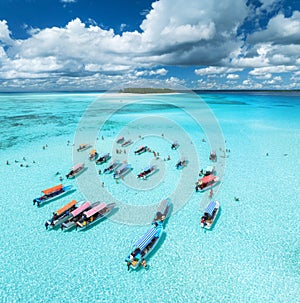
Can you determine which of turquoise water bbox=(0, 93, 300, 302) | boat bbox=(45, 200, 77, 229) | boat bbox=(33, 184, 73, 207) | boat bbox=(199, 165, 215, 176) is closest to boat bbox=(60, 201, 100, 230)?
boat bbox=(45, 200, 77, 229)

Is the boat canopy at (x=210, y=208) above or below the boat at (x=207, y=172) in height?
above

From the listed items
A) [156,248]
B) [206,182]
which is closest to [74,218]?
[156,248]

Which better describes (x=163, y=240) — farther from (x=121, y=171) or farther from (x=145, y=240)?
(x=121, y=171)

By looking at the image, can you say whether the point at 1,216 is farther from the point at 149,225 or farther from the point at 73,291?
the point at 149,225

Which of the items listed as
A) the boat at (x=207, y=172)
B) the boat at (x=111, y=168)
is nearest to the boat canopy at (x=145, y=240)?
the boat at (x=207, y=172)

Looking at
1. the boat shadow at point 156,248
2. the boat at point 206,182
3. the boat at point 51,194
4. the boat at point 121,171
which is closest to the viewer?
the boat shadow at point 156,248

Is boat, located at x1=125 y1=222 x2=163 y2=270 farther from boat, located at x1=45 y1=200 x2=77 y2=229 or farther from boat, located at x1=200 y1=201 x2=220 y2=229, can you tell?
boat, located at x1=45 y1=200 x2=77 y2=229

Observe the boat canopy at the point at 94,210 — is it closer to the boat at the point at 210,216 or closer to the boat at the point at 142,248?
the boat at the point at 142,248
